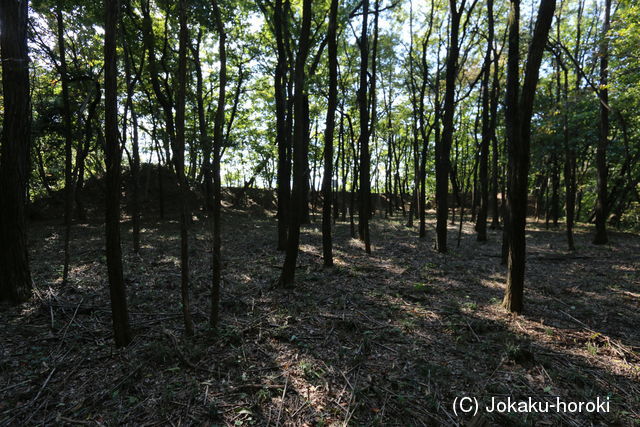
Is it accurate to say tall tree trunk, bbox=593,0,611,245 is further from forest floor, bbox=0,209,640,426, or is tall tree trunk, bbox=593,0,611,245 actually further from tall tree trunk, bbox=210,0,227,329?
tall tree trunk, bbox=210,0,227,329

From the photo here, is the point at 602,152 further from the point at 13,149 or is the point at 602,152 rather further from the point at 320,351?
the point at 13,149

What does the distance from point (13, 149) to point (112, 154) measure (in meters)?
3.55

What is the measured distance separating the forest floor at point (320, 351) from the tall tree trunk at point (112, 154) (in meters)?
1.11

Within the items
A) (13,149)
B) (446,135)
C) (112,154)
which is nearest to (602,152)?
(446,135)

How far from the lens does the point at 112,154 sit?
3730 mm

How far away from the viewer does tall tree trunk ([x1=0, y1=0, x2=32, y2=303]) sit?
5398 millimetres

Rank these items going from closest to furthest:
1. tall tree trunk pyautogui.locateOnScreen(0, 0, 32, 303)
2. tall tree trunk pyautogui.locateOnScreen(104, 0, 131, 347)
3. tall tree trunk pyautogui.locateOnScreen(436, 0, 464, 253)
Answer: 1. tall tree trunk pyautogui.locateOnScreen(104, 0, 131, 347)
2. tall tree trunk pyautogui.locateOnScreen(0, 0, 32, 303)
3. tall tree trunk pyautogui.locateOnScreen(436, 0, 464, 253)

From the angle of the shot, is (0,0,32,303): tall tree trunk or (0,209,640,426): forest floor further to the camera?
(0,0,32,303): tall tree trunk

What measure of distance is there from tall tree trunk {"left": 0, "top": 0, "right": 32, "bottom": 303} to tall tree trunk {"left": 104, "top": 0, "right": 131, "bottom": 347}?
3.20 meters

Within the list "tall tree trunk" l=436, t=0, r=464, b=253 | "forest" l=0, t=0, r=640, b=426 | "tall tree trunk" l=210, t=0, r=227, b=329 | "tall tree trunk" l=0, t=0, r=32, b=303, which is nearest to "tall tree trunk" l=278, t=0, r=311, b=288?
"forest" l=0, t=0, r=640, b=426

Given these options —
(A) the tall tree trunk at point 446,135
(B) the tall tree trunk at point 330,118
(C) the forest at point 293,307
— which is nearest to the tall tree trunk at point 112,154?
(C) the forest at point 293,307

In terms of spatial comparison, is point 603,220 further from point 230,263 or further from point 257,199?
point 257,199

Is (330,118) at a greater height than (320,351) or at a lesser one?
greater

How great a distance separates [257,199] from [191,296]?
26178mm
